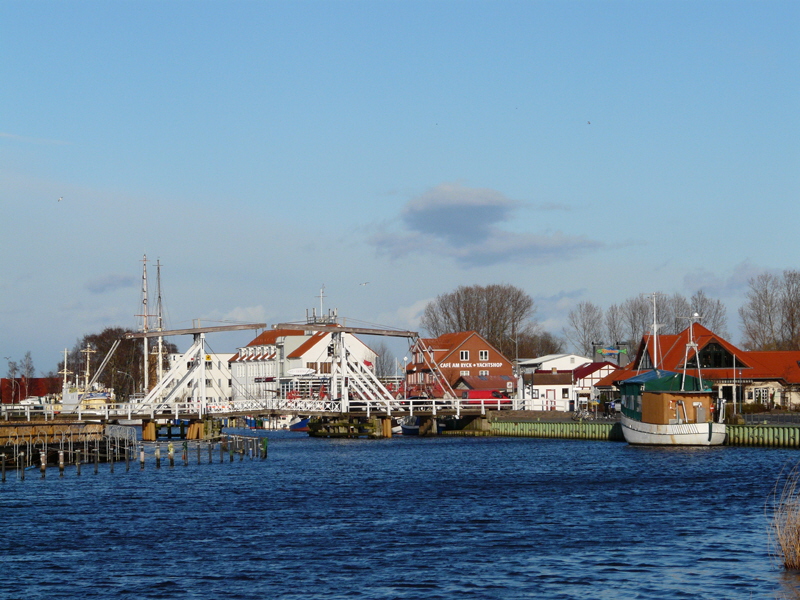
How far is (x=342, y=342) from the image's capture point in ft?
318

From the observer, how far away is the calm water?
84.2ft

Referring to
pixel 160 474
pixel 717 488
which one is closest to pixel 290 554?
pixel 717 488

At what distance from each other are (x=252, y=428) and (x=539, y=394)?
1655 inches

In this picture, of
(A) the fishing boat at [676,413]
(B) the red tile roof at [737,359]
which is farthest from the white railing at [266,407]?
(A) the fishing boat at [676,413]

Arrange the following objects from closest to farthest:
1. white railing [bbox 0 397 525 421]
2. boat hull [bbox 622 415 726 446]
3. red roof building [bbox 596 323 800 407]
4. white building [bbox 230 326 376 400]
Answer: boat hull [bbox 622 415 726 446], white railing [bbox 0 397 525 421], red roof building [bbox 596 323 800 407], white building [bbox 230 326 376 400]

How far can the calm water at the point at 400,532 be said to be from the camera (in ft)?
84.2

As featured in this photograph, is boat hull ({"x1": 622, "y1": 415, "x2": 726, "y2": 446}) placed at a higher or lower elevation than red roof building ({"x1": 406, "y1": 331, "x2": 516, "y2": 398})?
lower

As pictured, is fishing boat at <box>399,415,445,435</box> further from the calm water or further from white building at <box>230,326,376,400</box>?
the calm water

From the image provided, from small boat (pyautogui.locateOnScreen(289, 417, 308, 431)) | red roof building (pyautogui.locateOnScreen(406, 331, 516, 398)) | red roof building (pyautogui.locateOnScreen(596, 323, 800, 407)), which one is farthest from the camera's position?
red roof building (pyautogui.locateOnScreen(406, 331, 516, 398))

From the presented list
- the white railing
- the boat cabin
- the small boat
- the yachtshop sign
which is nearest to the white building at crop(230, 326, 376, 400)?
the small boat

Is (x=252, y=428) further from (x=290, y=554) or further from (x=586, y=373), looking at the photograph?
(x=290, y=554)

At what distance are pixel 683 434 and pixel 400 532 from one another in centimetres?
3970

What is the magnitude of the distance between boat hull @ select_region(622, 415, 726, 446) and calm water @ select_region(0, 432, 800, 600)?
7.68 metres

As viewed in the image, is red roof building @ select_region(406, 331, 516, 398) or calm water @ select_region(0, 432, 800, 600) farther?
red roof building @ select_region(406, 331, 516, 398)
